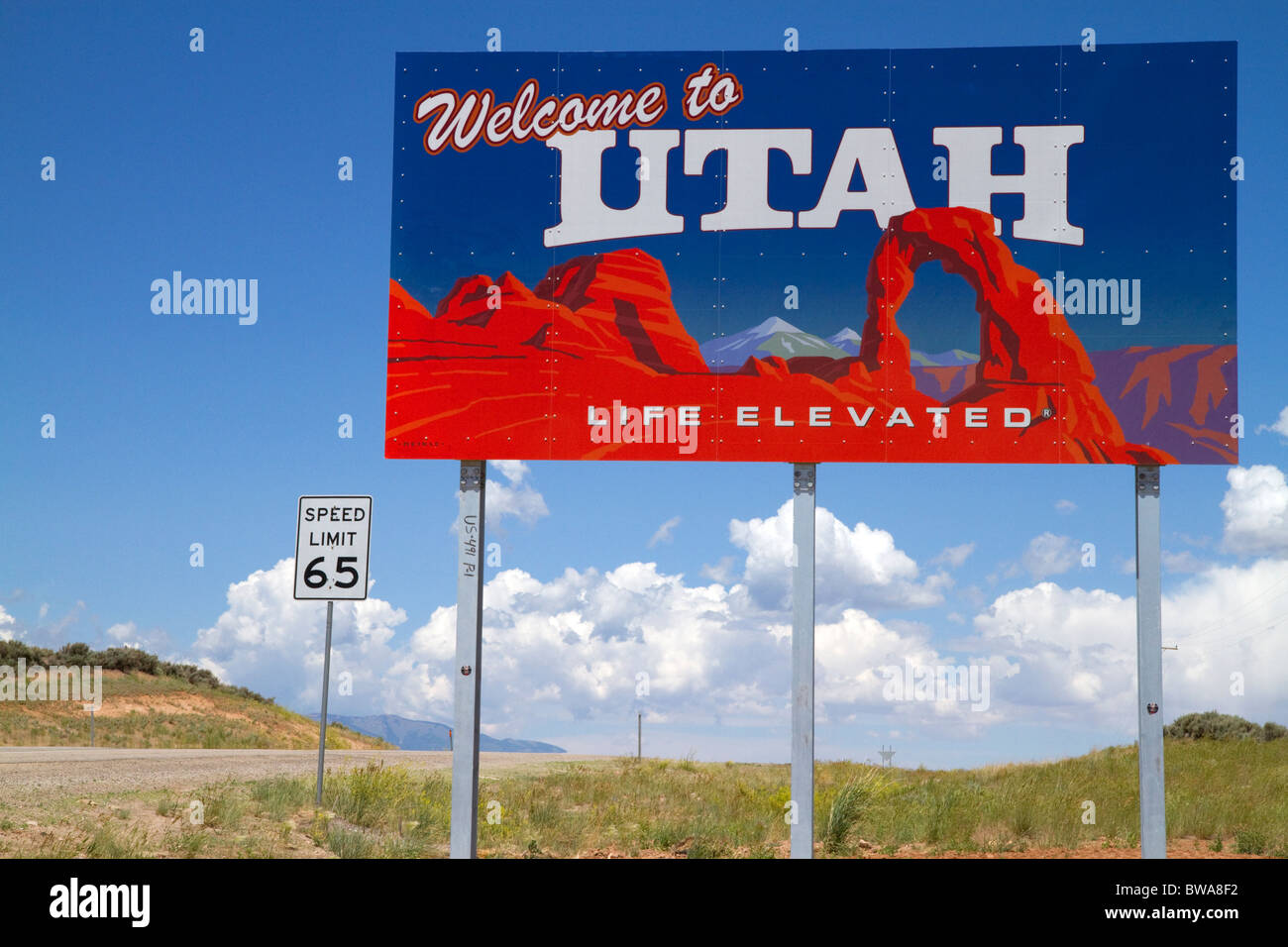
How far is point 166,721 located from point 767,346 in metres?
32.0

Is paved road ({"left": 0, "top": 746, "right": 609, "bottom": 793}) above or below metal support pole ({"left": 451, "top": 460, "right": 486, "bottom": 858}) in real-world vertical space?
below

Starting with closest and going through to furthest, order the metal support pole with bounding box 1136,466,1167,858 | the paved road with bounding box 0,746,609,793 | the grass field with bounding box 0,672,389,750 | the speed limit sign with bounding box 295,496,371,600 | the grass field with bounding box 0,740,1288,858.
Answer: the metal support pole with bounding box 1136,466,1167,858, the grass field with bounding box 0,740,1288,858, the speed limit sign with bounding box 295,496,371,600, the paved road with bounding box 0,746,609,793, the grass field with bounding box 0,672,389,750

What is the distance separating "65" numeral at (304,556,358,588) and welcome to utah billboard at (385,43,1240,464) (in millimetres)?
2175

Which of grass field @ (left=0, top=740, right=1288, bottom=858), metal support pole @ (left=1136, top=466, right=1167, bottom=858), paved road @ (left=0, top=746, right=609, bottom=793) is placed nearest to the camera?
metal support pole @ (left=1136, top=466, right=1167, bottom=858)

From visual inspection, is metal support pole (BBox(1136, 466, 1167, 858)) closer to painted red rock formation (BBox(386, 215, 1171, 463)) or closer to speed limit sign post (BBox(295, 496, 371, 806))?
painted red rock formation (BBox(386, 215, 1171, 463))

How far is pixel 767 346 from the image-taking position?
12086 millimetres

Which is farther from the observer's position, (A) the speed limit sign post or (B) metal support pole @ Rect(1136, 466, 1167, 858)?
(A) the speed limit sign post

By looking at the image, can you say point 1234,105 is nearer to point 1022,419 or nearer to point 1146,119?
point 1146,119

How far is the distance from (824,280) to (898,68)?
2385mm

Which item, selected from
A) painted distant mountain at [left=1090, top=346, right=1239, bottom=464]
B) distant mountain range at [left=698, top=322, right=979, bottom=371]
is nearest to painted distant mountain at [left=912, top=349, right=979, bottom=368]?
distant mountain range at [left=698, top=322, right=979, bottom=371]

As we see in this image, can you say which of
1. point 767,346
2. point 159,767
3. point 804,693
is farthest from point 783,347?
point 159,767

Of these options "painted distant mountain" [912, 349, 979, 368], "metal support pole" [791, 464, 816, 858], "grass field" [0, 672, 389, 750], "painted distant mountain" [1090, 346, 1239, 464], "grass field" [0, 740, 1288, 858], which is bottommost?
"grass field" [0, 672, 389, 750]

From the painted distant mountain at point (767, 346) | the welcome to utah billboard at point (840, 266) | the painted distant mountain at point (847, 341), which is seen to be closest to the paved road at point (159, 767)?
the welcome to utah billboard at point (840, 266)

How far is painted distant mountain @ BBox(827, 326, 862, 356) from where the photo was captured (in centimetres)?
1202
